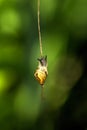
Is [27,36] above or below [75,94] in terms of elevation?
above

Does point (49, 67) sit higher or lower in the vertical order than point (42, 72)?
lower

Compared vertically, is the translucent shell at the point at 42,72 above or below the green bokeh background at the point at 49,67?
above

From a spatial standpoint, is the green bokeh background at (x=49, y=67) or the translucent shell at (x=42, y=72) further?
the green bokeh background at (x=49, y=67)

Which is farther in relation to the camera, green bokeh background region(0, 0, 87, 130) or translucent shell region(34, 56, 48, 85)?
green bokeh background region(0, 0, 87, 130)

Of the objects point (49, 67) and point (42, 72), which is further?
point (49, 67)

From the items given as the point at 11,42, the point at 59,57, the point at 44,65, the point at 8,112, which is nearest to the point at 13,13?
the point at 11,42

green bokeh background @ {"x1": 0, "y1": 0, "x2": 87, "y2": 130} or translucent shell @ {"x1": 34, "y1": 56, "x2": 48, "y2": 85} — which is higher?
translucent shell @ {"x1": 34, "y1": 56, "x2": 48, "y2": 85}

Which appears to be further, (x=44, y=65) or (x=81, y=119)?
(x=81, y=119)

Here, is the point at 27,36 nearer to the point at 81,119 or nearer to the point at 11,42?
the point at 11,42
